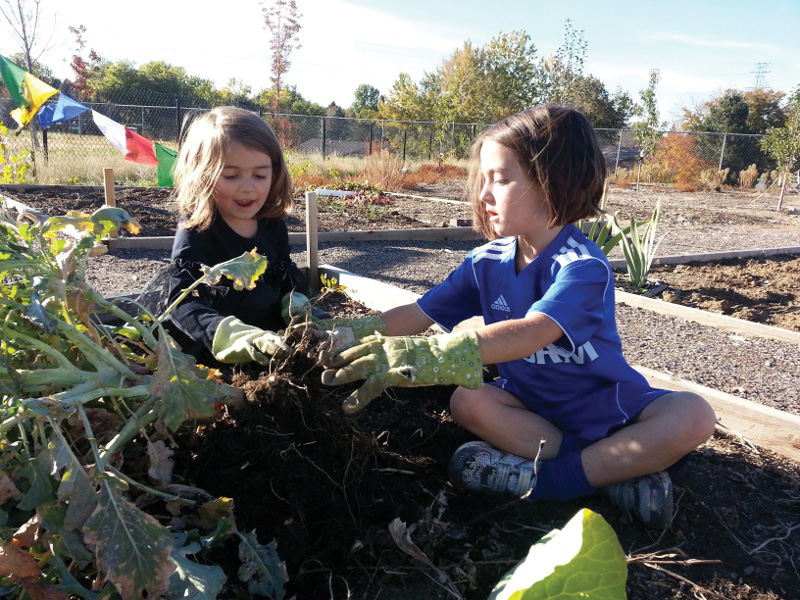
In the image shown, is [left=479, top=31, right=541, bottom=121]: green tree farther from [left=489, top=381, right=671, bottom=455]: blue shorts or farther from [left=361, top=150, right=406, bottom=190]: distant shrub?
[left=489, top=381, right=671, bottom=455]: blue shorts

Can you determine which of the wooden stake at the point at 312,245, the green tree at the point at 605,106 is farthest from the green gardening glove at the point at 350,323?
the green tree at the point at 605,106

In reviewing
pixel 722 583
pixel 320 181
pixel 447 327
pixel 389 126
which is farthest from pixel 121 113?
pixel 722 583

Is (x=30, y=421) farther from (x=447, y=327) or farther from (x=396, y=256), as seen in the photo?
(x=396, y=256)

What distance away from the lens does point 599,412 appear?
1951 mm

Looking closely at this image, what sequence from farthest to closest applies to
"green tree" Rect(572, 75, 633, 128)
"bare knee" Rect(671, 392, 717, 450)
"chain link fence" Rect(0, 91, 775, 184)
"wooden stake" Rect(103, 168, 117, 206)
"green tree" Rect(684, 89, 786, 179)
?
"green tree" Rect(572, 75, 633, 128) < "green tree" Rect(684, 89, 786, 179) < "chain link fence" Rect(0, 91, 775, 184) < "wooden stake" Rect(103, 168, 117, 206) < "bare knee" Rect(671, 392, 717, 450)

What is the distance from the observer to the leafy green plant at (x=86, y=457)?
1.15 metres

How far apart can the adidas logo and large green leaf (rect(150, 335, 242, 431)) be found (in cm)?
107

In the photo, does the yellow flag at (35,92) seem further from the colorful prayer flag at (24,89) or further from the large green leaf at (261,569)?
the large green leaf at (261,569)

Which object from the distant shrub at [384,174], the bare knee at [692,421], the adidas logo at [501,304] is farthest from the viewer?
the distant shrub at [384,174]

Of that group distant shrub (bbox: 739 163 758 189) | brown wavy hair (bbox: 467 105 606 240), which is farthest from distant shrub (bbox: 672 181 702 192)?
brown wavy hair (bbox: 467 105 606 240)

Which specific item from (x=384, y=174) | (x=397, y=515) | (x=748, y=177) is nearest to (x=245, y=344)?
(x=397, y=515)

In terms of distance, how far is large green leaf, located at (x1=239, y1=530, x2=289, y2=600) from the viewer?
1.29 meters

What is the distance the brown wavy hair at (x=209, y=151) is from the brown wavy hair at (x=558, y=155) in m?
1.12

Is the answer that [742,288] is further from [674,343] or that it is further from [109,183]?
[109,183]
